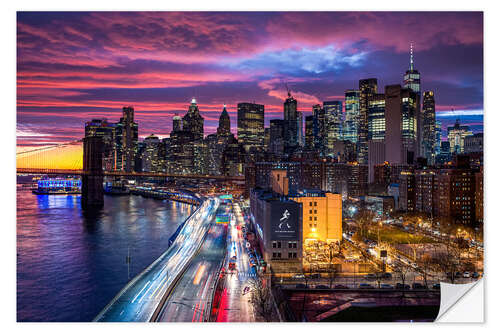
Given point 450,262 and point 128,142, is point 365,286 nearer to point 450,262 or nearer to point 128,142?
point 450,262

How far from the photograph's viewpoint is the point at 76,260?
45.2 feet

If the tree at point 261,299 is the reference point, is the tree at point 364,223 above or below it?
below

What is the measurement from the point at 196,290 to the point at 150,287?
1.02m

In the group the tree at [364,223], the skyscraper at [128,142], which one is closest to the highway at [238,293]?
the tree at [364,223]

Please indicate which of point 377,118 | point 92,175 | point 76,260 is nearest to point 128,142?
point 377,118

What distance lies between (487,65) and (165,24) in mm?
5992

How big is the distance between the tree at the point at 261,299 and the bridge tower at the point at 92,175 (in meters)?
26.4

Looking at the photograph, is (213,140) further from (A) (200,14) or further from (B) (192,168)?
(A) (200,14)

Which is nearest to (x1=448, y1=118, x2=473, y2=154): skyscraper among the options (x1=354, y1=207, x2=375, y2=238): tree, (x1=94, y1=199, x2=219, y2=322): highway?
(x1=354, y1=207, x2=375, y2=238): tree

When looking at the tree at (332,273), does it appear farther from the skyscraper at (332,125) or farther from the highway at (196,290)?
the skyscraper at (332,125)

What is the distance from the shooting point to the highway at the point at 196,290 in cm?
679

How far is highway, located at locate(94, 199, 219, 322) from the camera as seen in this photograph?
6.61 m

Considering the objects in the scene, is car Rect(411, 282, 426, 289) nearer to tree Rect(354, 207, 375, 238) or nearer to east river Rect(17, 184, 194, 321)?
→ east river Rect(17, 184, 194, 321)

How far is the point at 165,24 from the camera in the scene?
7.36m
